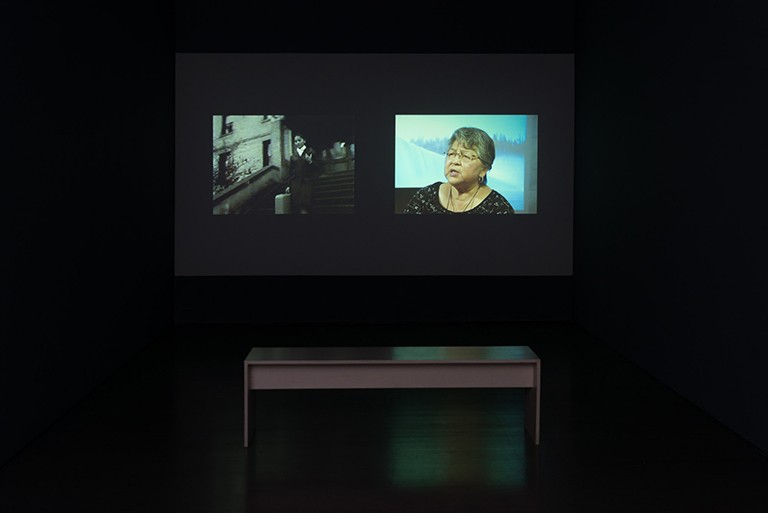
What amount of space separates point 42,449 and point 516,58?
6420 mm

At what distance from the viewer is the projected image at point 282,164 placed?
8.81 m

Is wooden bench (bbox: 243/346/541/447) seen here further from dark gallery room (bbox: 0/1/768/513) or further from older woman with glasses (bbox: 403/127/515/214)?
older woman with glasses (bbox: 403/127/515/214)

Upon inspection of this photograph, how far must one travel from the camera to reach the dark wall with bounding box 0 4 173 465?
14.4 feet

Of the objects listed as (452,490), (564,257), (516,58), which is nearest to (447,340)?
(564,257)

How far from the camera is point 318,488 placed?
390 centimetres

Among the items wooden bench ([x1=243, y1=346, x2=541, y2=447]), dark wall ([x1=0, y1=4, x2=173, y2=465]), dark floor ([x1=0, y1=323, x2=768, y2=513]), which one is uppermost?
dark wall ([x1=0, y1=4, x2=173, y2=465])

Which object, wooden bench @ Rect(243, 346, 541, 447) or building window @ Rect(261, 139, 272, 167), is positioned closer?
wooden bench @ Rect(243, 346, 541, 447)

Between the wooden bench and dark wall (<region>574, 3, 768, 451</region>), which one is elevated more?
dark wall (<region>574, 3, 768, 451</region>)

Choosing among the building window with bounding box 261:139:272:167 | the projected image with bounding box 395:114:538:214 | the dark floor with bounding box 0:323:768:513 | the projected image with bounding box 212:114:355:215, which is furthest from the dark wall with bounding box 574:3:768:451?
the building window with bounding box 261:139:272:167

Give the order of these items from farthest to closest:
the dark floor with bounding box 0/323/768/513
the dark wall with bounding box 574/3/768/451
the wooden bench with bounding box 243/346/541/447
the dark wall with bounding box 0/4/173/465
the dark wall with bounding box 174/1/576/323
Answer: the dark wall with bounding box 174/1/576/323 < the dark wall with bounding box 574/3/768/451 < the wooden bench with bounding box 243/346/541/447 < the dark wall with bounding box 0/4/173/465 < the dark floor with bounding box 0/323/768/513

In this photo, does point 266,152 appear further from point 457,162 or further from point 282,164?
point 457,162

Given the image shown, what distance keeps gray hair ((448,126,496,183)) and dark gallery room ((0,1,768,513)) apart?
0.05 m

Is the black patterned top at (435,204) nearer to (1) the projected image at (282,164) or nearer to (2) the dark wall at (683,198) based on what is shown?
(1) the projected image at (282,164)

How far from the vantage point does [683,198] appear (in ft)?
18.8
